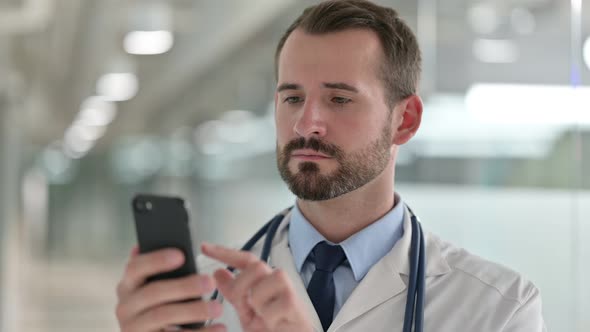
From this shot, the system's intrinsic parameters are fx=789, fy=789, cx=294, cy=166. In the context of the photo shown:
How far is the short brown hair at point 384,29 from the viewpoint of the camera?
5.36 feet

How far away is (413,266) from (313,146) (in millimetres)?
303

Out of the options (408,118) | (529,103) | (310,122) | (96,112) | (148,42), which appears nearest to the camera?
(310,122)

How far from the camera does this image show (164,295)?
1.07m

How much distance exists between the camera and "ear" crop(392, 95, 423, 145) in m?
1.74

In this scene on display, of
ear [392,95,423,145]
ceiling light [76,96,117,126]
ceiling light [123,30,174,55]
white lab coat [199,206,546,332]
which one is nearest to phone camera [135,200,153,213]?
white lab coat [199,206,546,332]

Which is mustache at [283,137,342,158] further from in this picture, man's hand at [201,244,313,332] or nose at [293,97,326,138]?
man's hand at [201,244,313,332]

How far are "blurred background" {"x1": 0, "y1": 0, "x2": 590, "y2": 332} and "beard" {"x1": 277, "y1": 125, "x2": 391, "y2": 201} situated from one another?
0.43 meters

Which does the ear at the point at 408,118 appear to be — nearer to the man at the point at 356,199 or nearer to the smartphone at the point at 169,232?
the man at the point at 356,199

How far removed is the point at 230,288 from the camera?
114 cm

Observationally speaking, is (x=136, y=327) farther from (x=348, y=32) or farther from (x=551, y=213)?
(x=551, y=213)

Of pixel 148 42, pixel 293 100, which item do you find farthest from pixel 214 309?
pixel 148 42

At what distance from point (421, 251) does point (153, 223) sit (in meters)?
0.66

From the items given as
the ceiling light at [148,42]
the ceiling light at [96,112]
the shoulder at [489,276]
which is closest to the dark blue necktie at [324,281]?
the shoulder at [489,276]

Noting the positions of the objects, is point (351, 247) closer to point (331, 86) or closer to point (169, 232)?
point (331, 86)
